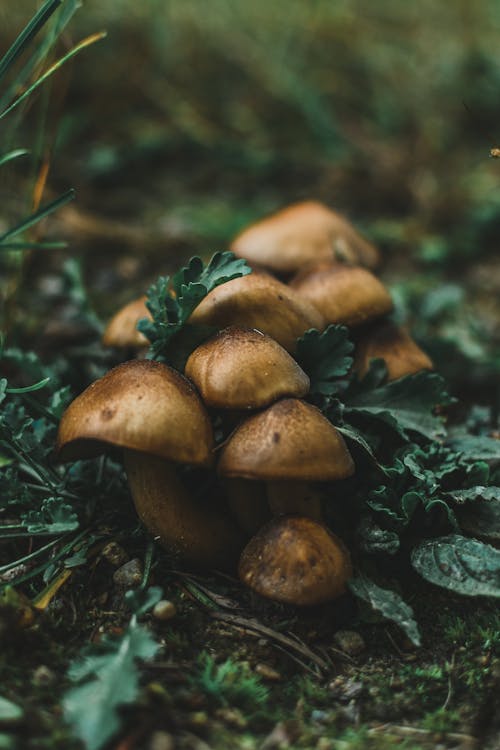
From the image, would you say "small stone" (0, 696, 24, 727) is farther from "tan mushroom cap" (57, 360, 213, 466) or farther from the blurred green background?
the blurred green background

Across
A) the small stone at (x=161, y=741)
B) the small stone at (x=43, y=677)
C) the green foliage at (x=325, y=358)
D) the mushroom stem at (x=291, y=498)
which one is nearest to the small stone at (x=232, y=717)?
the small stone at (x=161, y=741)

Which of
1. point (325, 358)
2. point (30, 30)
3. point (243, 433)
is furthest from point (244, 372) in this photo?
point (30, 30)

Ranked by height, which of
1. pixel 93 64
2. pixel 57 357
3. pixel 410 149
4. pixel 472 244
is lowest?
pixel 472 244

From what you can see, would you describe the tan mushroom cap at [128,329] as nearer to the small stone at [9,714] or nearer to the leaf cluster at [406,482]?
the leaf cluster at [406,482]

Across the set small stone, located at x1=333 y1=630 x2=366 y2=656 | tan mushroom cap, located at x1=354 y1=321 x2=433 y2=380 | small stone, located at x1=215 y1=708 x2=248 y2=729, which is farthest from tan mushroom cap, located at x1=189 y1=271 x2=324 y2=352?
small stone, located at x1=215 y1=708 x2=248 y2=729

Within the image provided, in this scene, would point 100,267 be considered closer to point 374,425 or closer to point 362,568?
point 374,425

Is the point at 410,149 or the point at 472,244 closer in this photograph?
the point at 472,244

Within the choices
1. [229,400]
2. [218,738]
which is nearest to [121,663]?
[218,738]
